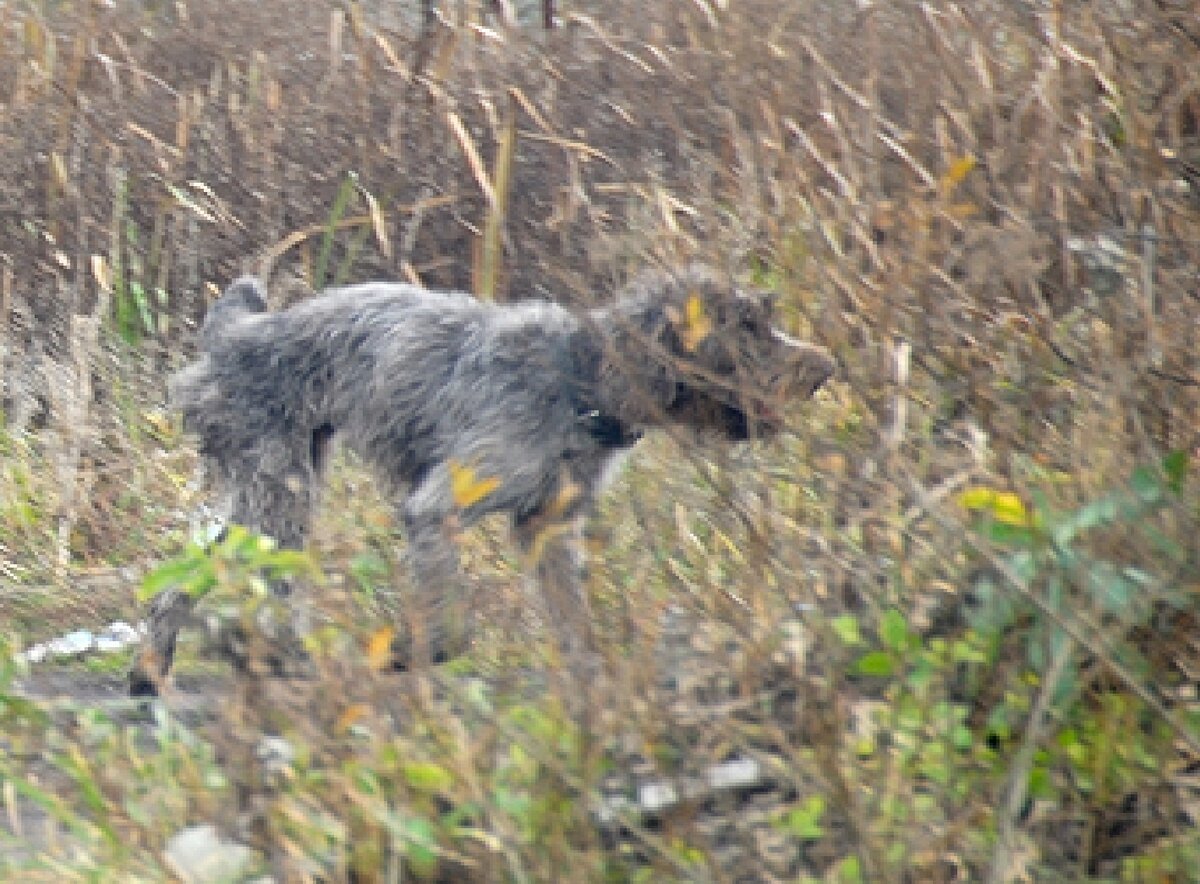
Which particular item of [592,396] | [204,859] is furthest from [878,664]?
[592,396]

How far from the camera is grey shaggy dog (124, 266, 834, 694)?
18.2ft

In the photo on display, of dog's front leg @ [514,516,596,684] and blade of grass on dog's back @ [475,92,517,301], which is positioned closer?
dog's front leg @ [514,516,596,684]

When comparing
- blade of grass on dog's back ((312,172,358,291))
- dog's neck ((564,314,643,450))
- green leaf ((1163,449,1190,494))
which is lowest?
blade of grass on dog's back ((312,172,358,291))

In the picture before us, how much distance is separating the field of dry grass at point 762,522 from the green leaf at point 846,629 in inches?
2.5

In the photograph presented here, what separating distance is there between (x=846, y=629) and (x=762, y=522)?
0.27 m

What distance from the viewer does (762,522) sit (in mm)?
4281

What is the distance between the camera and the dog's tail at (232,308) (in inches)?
259

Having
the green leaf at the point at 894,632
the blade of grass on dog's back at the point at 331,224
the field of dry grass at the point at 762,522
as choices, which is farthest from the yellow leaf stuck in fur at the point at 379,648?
the blade of grass on dog's back at the point at 331,224

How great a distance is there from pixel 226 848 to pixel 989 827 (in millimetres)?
1425

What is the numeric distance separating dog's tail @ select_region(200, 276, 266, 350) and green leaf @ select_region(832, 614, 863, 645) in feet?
9.37

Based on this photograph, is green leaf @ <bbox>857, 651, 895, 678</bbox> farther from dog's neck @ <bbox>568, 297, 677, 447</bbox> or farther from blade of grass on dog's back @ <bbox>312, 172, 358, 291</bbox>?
blade of grass on dog's back @ <bbox>312, 172, 358, 291</bbox>

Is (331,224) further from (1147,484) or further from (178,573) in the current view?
(1147,484)

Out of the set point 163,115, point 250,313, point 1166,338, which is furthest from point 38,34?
point 1166,338

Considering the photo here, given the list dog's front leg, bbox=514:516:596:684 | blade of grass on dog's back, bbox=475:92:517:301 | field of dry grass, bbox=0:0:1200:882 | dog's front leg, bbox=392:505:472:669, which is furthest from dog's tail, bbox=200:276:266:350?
blade of grass on dog's back, bbox=475:92:517:301
